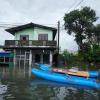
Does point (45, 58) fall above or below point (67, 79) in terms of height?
above

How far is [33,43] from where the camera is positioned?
131ft

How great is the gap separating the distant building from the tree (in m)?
3.84

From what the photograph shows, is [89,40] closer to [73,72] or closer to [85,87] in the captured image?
[73,72]

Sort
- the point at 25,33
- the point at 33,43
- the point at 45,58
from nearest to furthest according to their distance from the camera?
Result: the point at 33,43 < the point at 45,58 < the point at 25,33

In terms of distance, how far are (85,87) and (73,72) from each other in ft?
13.2

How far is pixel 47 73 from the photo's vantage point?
23.4m

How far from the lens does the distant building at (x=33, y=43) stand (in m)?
39.8

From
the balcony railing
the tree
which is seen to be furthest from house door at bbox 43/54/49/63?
the tree

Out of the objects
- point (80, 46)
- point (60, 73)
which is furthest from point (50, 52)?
point (60, 73)

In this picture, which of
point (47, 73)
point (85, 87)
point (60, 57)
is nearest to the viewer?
point (85, 87)

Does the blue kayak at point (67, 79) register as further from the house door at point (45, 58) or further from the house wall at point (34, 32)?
the house wall at point (34, 32)

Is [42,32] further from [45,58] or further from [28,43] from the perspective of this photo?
[45,58]

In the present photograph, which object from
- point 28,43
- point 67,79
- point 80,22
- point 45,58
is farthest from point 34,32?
point 67,79

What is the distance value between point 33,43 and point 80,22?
9.62m
